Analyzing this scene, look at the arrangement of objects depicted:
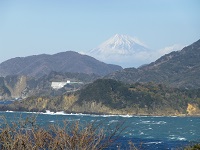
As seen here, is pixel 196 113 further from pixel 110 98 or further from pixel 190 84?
pixel 190 84

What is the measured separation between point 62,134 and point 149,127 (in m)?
74.3

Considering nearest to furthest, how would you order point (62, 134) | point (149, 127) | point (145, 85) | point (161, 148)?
point (62, 134) < point (161, 148) < point (149, 127) < point (145, 85)

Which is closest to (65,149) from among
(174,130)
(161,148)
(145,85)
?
(161,148)

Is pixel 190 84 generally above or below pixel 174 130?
above

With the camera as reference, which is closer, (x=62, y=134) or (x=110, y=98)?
(x=62, y=134)

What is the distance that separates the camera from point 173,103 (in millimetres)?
128375

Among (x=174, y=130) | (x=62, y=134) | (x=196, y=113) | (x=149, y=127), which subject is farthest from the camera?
(x=196, y=113)

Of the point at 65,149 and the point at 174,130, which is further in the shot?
the point at 174,130

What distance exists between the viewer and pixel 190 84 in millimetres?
177250

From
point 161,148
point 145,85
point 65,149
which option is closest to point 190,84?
point 145,85

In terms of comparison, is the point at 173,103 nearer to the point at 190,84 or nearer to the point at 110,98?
the point at 110,98

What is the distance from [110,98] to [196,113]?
24.1 meters

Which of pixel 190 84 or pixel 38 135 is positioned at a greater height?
pixel 190 84

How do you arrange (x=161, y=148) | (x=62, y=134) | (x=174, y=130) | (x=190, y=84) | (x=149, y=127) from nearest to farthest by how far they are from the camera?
(x=62, y=134) → (x=161, y=148) → (x=174, y=130) → (x=149, y=127) → (x=190, y=84)
